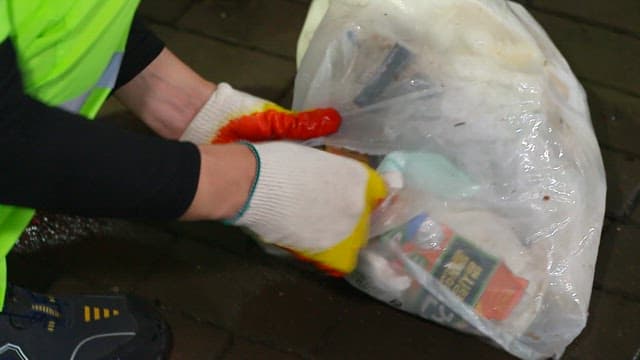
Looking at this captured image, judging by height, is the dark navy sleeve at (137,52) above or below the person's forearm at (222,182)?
above

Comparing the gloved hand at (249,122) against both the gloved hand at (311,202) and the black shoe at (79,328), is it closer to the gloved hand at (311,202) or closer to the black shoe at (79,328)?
the gloved hand at (311,202)

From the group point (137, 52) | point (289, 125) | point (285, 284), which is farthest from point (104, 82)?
point (285, 284)

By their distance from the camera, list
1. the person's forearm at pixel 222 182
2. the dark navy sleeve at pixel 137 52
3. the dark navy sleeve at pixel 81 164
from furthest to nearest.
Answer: the dark navy sleeve at pixel 137 52 → the person's forearm at pixel 222 182 → the dark navy sleeve at pixel 81 164

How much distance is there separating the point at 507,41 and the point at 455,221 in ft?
0.77

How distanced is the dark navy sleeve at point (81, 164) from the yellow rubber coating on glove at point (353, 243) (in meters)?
0.19

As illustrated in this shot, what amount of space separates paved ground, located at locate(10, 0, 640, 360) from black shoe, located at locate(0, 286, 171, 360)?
Result: 4 cm

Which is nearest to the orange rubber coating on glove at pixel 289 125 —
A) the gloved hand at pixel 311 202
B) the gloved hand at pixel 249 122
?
the gloved hand at pixel 249 122

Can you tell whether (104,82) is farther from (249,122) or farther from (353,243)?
(353,243)

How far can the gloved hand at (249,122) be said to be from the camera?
0.94 metres

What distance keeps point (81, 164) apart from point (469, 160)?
0.46 meters

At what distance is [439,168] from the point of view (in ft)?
3.00

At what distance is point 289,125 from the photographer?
3.07 ft

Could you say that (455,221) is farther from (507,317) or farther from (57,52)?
(57,52)

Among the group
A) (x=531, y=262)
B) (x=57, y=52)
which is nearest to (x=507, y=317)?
(x=531, y=262)
